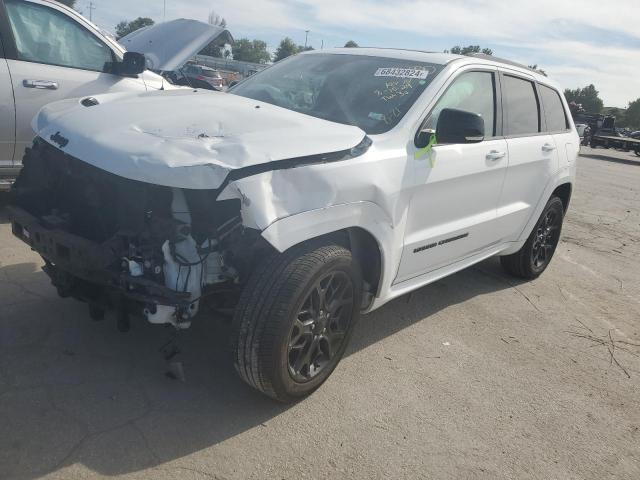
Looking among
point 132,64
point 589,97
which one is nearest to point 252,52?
point 589,97

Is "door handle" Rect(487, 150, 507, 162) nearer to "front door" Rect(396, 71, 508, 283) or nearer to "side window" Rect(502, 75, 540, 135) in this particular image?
"front door" Rect(396, 71, 508, 283)

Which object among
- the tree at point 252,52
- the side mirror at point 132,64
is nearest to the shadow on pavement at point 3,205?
the side mirror at point 132,64

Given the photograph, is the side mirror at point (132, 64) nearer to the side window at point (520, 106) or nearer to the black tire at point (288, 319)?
the side window at point (520, 106)

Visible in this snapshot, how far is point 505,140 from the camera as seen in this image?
4195mm

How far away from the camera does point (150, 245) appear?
8.38 ft

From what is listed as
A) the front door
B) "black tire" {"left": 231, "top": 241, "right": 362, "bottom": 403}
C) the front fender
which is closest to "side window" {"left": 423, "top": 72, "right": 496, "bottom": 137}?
the front door

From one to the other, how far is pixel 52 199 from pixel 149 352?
40.0 inches

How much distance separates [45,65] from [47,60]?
77mm

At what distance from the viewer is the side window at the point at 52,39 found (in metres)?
5.12

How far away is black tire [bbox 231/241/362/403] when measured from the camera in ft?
8.54

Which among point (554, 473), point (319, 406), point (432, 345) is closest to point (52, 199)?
point (319, 406)

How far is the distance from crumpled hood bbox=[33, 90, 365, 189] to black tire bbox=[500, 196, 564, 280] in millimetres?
2688

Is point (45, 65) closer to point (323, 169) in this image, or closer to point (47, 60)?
point (47, 60)

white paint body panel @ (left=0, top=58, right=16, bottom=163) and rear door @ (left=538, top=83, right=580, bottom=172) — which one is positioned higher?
A: rear door @ (left=538, top=83, right=580, bottom=172)
